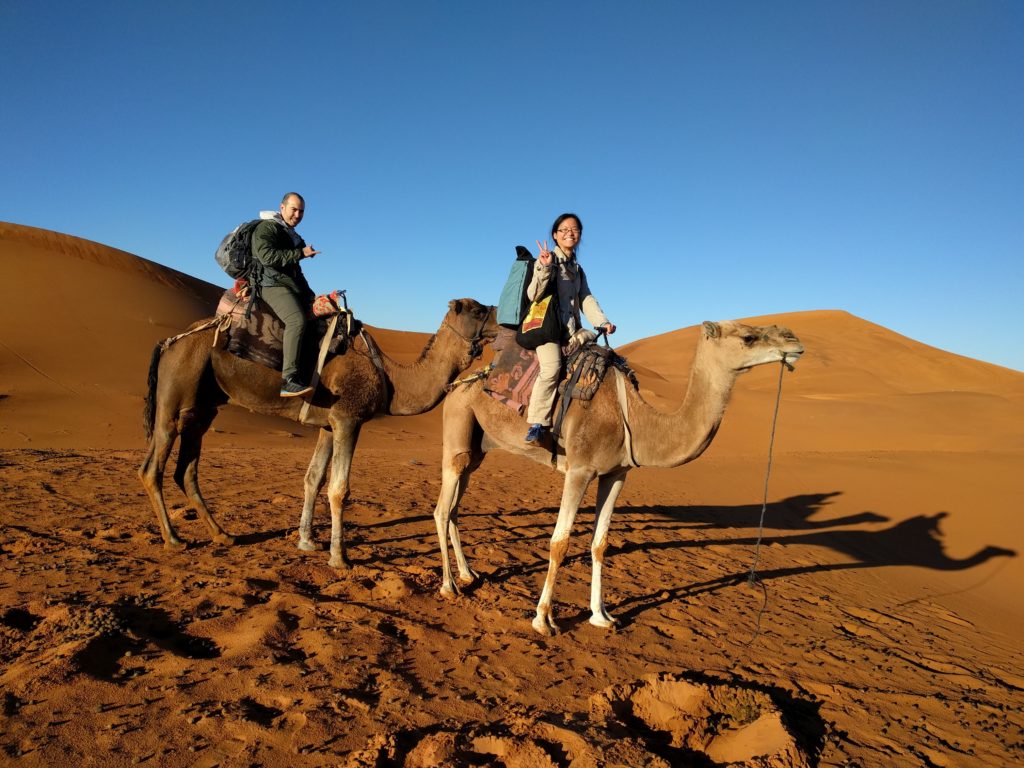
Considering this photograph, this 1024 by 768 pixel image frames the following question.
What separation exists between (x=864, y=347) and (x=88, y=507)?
7065 cm

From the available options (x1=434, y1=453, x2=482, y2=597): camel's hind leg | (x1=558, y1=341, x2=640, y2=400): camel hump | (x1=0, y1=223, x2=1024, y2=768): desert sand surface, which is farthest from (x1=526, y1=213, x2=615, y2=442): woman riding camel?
(x1=0, y1=223, x2=1024, y2=768): desert sand surface

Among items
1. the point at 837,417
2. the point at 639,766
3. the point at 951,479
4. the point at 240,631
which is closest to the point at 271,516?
the point at 240,631

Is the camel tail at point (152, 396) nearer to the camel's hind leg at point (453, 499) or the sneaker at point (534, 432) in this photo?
the camel's hind leg at point (453, 499)

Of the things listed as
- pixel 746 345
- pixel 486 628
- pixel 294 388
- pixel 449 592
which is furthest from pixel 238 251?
pixel 746 345

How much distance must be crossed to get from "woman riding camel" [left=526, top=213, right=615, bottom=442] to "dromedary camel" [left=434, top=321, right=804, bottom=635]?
0.92 ft

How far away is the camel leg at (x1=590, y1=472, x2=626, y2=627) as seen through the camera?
5340mm

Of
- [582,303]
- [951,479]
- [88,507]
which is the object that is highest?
[582,303]

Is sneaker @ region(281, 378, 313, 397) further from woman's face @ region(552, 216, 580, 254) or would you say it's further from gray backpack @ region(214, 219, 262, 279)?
woman's face @ region(552, 216, 580, 254)

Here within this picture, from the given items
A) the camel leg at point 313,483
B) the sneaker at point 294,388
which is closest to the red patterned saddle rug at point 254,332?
the sneaker at point 294,388

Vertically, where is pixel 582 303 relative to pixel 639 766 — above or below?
above

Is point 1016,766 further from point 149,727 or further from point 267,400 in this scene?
point 267,400

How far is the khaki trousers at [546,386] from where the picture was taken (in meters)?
5.25

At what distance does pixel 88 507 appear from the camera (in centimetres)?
746

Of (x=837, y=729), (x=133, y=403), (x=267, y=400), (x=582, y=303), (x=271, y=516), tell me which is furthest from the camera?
(x=133, y=403)
